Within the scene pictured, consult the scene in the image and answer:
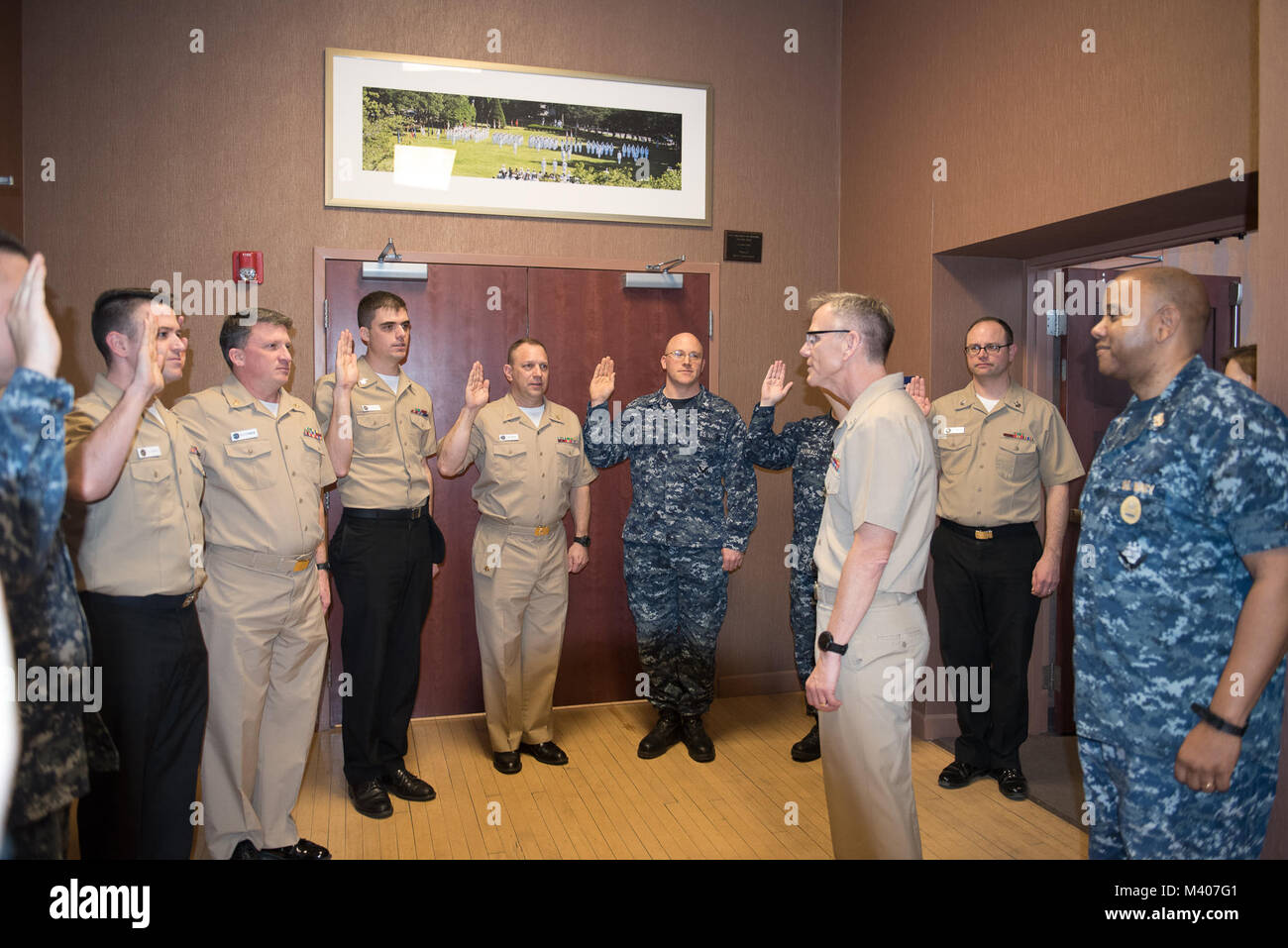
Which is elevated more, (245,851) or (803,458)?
(803,458)

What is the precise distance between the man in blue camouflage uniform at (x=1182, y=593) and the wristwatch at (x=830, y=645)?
0.58m

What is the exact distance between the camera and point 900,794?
205cm

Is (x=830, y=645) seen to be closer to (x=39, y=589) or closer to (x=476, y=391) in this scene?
(x=39, y=589)

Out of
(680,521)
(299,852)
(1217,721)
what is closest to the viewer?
(1217,721)

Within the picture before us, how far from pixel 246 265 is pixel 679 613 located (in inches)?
99.5

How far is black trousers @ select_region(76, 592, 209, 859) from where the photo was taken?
2.15m

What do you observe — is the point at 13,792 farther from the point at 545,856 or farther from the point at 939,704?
the point at 939,704

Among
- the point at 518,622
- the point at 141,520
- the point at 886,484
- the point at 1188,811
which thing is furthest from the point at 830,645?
the point at 518,622

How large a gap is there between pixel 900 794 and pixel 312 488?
79.7 inches

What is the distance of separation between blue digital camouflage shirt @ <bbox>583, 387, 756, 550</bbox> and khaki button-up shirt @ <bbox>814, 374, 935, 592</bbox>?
1523mm

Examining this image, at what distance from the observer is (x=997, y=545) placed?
3436mm
